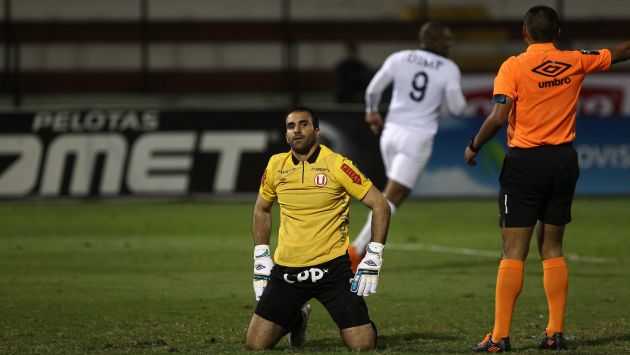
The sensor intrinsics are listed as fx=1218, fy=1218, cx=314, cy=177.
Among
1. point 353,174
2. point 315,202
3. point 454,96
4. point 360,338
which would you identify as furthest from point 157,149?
point 360,338

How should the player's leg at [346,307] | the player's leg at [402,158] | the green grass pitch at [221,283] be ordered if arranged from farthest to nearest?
the player's leg at [402,158] → the green grass pitch at [221,283] → the player's leg at [346,307]

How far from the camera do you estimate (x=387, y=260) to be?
13.3 metres

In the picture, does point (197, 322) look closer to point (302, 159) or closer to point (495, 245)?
point (302, 159)

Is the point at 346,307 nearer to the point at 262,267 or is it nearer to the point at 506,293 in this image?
the point at 262,267

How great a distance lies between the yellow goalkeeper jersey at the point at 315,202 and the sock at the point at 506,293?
40.7 inches

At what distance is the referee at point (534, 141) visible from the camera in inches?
299

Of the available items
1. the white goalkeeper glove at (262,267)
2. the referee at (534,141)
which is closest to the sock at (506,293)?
the referee at (534,141)

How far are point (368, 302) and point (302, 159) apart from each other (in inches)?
104

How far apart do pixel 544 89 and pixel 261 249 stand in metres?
2.11

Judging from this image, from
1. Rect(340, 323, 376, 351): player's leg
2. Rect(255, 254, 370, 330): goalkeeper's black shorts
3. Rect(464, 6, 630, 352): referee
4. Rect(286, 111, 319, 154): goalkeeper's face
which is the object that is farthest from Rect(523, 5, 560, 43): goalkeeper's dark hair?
Rect(340, 323, 376, 351): player's leg

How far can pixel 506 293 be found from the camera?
764 centimetres

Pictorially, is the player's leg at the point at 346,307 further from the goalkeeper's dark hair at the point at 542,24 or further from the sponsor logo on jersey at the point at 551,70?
the goalkeeper's dark hair at the point at 542,24

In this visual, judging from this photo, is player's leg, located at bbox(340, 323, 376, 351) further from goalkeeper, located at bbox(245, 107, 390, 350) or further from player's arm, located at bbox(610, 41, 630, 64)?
player's arm, located at bbox(610, 41, 630, 64)

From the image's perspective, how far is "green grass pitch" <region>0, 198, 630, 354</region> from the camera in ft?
27.7
